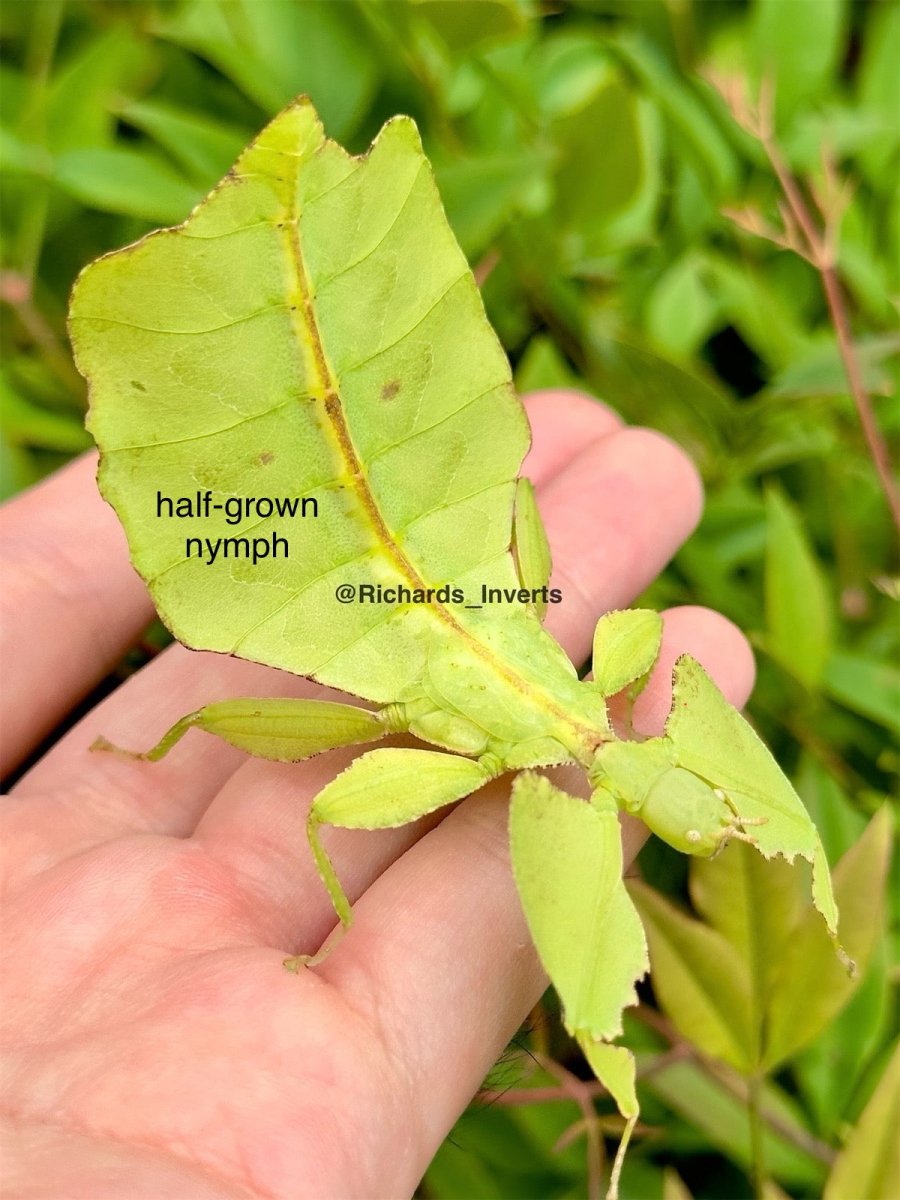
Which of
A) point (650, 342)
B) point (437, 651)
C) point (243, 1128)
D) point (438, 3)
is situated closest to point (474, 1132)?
point (243, 1128)

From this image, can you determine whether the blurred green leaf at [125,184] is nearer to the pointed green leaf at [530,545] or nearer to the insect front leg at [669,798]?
the pointed green leaf at [530,545]

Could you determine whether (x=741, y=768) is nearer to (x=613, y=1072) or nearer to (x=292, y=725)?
(x=613, y=1072)

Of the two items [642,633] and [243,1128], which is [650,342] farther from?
[243,1128]

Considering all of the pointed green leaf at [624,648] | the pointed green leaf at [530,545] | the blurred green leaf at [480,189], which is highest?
the blurred green leaf at [480,189]

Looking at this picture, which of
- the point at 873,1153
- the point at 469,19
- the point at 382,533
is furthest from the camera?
the point at 469,19

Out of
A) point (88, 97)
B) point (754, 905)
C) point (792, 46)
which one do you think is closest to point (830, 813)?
point (754, 905)

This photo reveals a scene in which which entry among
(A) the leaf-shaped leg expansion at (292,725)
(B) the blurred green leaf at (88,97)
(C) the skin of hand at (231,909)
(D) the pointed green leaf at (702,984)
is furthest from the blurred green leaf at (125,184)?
(D) the pointed green leaf at (702,984)
